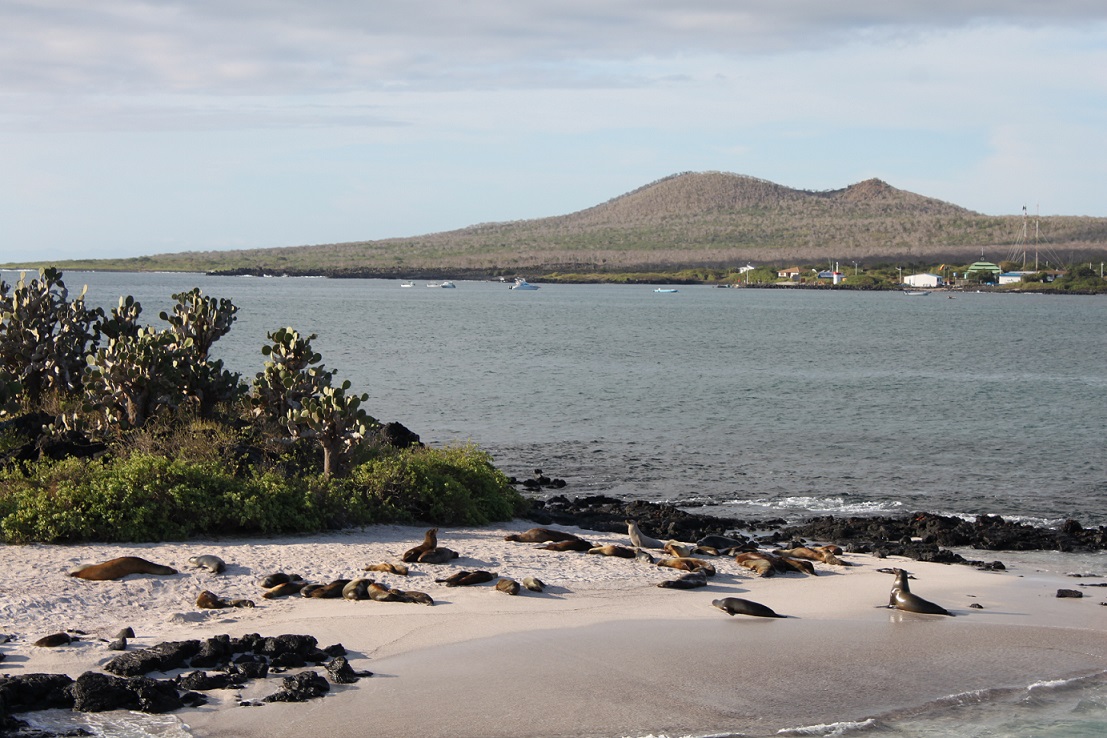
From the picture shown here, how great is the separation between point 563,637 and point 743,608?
209 centimetres

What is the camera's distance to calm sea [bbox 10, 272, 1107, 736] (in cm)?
2325

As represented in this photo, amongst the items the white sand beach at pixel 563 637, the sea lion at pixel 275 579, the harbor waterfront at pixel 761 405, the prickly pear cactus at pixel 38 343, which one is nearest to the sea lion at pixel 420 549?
the white sand beach at pixel 563 637

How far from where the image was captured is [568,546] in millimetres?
15305

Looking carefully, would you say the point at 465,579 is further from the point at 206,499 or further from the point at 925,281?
the point at 925,281

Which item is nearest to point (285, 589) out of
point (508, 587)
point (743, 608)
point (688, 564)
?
point (508, 587)

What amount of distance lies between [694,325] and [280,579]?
3229 inches

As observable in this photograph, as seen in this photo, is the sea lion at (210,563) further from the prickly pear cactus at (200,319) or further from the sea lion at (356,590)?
the prickly pear cactus at (200,319)

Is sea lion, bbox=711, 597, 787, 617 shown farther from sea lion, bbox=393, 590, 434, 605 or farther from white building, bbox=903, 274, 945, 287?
white building, bbox=903, 274, 945, 287

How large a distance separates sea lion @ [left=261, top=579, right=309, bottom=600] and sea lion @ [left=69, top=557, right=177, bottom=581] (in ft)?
3.79

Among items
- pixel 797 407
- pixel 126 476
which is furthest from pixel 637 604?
pixel 797 407

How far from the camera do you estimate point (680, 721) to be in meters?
9.61

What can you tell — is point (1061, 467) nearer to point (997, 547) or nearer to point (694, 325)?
point (997, 547)

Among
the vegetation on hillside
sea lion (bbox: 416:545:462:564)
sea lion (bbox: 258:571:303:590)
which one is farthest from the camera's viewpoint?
the vegetation on hillside

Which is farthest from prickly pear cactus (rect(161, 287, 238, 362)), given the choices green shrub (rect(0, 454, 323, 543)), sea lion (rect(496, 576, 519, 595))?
sea lion (rect(496, 576, 519, 595))
